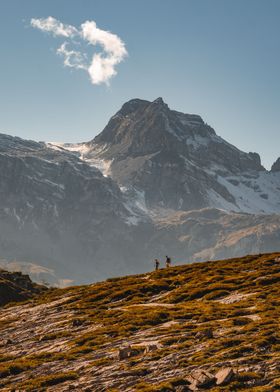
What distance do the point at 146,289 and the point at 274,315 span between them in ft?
77.4

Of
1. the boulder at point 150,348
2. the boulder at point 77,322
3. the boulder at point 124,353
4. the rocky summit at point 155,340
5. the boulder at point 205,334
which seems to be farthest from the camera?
the boulder at point 77,322

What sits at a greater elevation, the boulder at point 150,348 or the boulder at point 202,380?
the boulder at point 150,348

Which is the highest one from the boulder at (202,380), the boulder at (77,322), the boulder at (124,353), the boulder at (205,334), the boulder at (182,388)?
the boulder at (77,322)

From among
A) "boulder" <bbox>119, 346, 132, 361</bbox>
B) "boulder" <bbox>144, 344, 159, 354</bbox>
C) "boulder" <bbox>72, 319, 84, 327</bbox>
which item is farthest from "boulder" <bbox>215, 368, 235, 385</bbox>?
"boulder" <bbox>72, 319, 84, 327</bbox>

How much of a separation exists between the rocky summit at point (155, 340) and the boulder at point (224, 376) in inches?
1.8

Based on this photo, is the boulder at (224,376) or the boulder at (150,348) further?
the boulder at (150,348)

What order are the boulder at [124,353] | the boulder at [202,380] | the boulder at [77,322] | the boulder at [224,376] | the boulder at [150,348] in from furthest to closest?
the boulder at [77,322]
the boulder at [150,348]
the boulder at [124,353]
the boulder at [202,380]
the boulder at [224,376]

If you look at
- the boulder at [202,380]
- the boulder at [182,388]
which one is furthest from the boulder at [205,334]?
the boulder at [182,388]

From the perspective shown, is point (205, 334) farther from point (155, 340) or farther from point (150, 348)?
point (150, 348)

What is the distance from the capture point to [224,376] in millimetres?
22984

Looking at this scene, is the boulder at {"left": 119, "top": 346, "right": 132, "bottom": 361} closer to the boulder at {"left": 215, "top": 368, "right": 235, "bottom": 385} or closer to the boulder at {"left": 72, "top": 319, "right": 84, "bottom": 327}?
the boulder at {"left": 215, "top": 368, "right": 235, "bottom": 385}

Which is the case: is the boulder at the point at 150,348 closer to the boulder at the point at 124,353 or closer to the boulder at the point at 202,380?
the boulder at the point at 124,353

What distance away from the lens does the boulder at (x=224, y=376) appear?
22.8 m

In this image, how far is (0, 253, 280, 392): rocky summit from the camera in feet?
81.8
